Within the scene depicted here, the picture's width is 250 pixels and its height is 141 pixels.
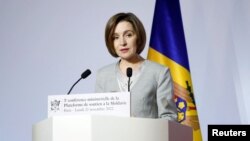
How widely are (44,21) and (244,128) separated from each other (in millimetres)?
2255

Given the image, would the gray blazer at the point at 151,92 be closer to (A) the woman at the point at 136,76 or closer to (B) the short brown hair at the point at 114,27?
(A) the woman at the point at 136,76

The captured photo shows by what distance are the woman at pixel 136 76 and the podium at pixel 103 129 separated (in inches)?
25.7

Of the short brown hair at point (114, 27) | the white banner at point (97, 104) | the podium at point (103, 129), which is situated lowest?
the podium at point (103, 129)

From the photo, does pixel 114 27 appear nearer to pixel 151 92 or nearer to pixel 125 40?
pixel 125 40

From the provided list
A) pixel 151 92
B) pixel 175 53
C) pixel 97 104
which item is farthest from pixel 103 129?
pixel 175 53

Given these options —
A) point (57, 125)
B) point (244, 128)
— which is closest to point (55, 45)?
point (244, 128)

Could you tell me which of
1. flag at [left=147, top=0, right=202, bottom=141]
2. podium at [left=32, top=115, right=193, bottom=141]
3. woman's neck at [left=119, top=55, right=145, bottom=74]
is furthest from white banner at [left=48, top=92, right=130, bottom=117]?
flag at [left=147, top=0, right=202, bottom=141]

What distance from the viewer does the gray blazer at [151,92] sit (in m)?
3.14

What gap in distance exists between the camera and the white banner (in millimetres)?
2480

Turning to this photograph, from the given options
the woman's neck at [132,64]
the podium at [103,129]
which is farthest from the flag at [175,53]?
the podium at [103,129]

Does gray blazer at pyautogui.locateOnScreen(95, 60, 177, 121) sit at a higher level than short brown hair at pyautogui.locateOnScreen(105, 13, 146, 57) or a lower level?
lower

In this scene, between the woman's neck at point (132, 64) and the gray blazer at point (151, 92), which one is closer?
the gray blazer at point (151, 92)

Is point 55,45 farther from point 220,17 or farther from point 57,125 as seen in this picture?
point 57,125

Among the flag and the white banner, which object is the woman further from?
Answer: the flag
